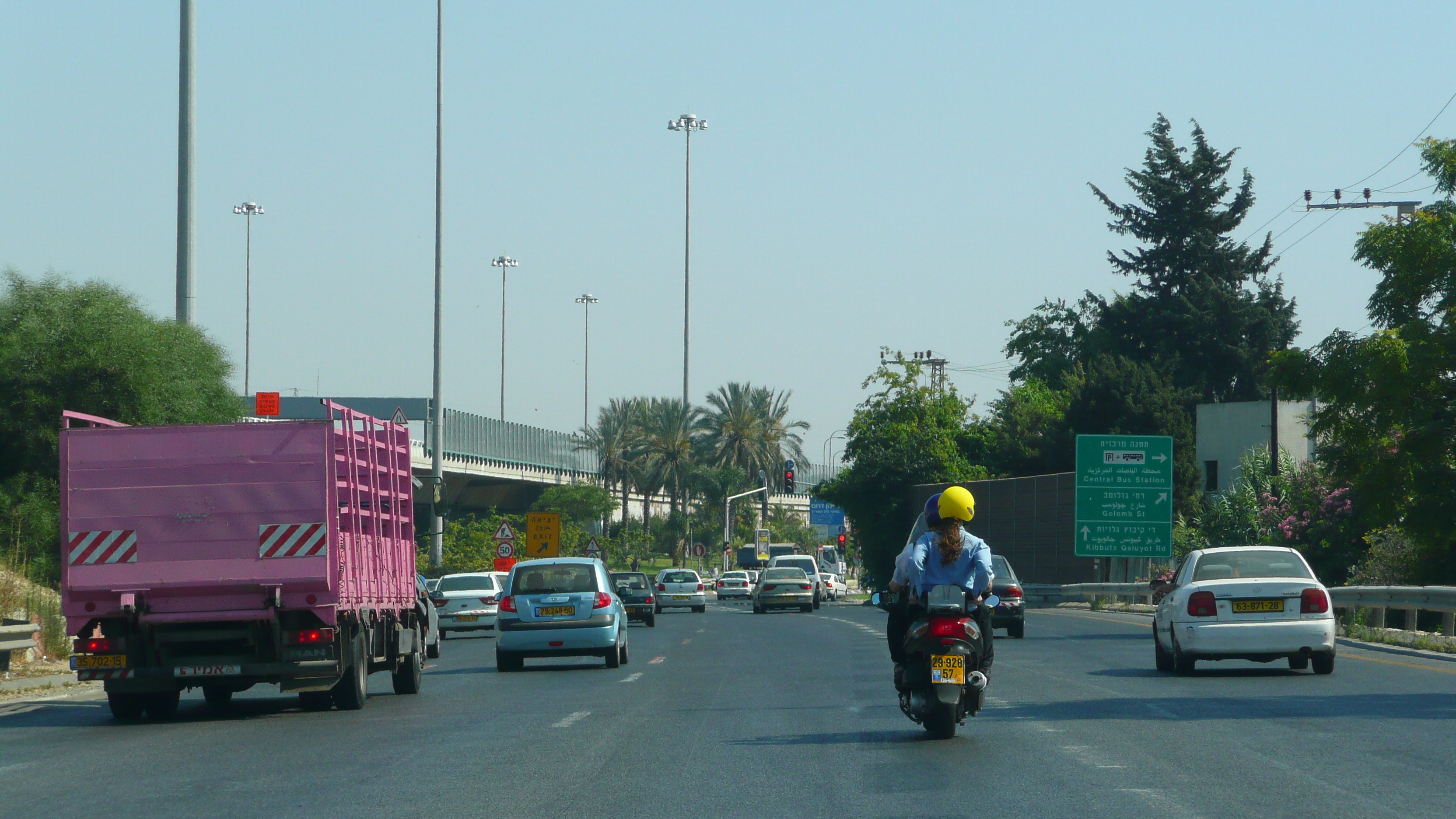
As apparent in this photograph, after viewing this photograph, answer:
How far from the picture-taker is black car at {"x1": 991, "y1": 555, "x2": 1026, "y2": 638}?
99.4 feet

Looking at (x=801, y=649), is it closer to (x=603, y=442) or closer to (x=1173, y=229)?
(x=1173, y=229)

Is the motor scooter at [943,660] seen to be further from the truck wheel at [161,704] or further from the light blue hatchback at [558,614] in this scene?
the light blue hatchback at [558,614]

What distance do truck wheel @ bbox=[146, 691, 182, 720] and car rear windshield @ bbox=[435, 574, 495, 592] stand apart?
23.5 metres

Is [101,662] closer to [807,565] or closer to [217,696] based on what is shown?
[217,696]

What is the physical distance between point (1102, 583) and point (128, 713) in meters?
36.8

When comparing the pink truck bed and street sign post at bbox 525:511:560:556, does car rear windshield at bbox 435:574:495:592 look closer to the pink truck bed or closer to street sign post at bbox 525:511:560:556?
street sign post at bbox 525:511:560:556

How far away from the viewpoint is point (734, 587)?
75625 mm

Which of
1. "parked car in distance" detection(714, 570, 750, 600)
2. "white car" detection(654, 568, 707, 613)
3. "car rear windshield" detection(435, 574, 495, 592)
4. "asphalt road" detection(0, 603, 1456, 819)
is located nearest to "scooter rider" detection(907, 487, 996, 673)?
"asphalt road" detection(0, 603, 1456, 819)

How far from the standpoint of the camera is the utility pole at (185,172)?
80.1 ft

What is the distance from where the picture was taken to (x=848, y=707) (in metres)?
15.7

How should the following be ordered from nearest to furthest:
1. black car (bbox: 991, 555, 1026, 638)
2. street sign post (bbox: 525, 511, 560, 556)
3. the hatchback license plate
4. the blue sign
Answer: the hatchback license plate, black car (bbox: 991, 555, 1026, 638), street sign post (bbox: 525, 511, 560, 556), the blue sign

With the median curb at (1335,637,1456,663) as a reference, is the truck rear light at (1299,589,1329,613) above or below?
above

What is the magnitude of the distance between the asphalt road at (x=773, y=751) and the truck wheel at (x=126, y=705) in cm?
40

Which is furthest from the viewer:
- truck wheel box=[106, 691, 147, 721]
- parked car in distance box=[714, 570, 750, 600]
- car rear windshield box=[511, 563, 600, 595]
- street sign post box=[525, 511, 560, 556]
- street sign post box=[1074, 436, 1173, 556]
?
parked car in distance box=[714, 570, 750, 600]
